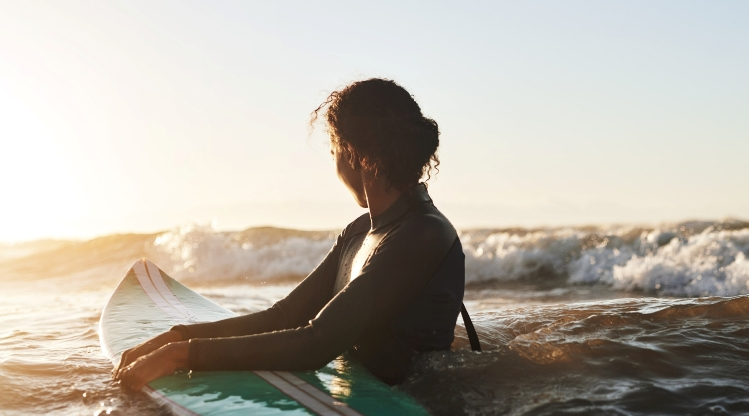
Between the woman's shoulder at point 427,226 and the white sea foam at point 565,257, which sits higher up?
the woman's shoulder at point 427,226

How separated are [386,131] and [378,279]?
0.53 meters

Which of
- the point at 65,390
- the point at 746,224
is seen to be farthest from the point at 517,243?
the point at 65,390

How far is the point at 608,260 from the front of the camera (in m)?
10.5

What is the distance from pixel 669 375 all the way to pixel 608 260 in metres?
8.48

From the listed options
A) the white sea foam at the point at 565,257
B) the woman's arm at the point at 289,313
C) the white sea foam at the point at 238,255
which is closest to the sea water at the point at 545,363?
the woman's arm at the point at 289,313

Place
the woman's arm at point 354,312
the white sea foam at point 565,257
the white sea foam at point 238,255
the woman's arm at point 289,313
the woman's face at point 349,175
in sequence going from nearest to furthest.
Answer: the woman's arm at point 354,312, the woman's face at point 349,175, the woman's arm at point 289,313, the white sea foam at point 565,257, the white sea foam at point 238,255

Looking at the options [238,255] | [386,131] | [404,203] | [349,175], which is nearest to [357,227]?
[349,175]

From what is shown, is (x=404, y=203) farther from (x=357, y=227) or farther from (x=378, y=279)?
(x=357, y=227)

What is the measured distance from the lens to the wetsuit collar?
2361 millimetres

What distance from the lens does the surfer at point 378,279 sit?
6.99 ft

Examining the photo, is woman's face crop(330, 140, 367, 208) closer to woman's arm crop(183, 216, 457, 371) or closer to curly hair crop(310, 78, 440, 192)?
curly hair crop(310, 78, 440, 192)

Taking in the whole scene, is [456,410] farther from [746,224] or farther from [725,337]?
[746,224]

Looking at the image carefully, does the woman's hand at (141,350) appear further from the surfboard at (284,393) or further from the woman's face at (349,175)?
the woman's face at (349,175)

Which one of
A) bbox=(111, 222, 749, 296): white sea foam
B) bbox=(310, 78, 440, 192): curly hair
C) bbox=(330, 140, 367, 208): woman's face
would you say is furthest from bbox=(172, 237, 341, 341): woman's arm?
bbox=(111, 222, 749, 296): white sea foam
